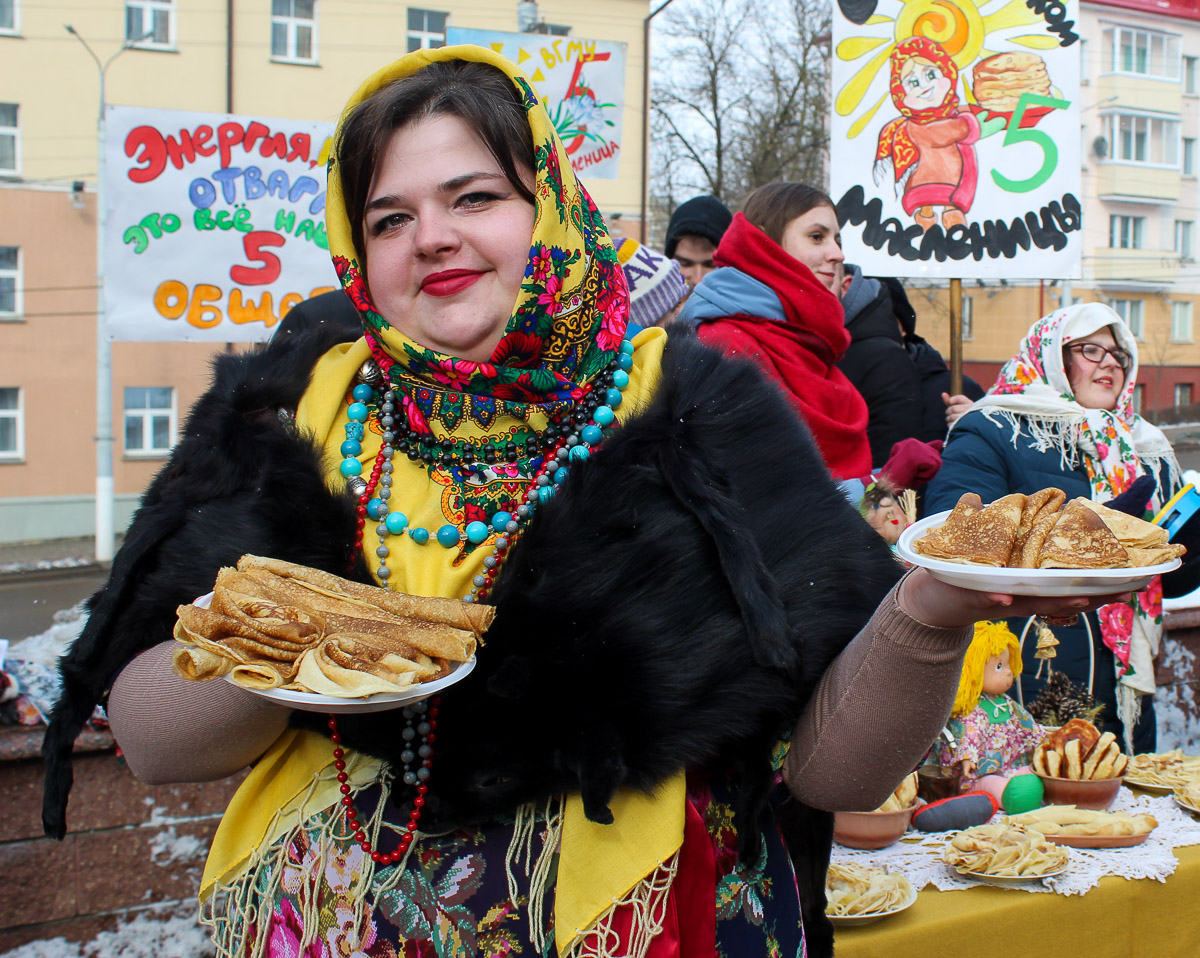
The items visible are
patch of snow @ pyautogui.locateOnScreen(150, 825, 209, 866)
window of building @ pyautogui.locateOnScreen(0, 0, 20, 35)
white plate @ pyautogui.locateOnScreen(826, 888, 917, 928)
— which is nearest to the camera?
white plate @ pyautogui.locateOnScreen(826, 888, 917, 928)

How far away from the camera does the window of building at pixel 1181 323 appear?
92.3ft

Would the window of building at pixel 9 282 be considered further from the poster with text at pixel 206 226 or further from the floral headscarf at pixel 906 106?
the floral headscarf at pixel 906 106

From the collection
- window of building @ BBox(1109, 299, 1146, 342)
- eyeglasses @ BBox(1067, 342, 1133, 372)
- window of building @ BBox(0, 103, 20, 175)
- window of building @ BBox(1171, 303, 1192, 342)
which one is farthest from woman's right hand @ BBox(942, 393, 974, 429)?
window of building @ BBox(1171, 303, 1192, 342)

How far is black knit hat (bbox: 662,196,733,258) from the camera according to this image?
3943mm

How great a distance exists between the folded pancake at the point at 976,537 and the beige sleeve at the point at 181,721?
822 mm

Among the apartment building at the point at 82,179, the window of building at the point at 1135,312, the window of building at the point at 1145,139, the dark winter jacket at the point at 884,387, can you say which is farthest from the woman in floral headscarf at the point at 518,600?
the window of building at the point at 1145,139

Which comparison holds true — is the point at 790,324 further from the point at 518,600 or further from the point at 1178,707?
the point at 1178,707

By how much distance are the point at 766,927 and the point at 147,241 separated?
4.14m

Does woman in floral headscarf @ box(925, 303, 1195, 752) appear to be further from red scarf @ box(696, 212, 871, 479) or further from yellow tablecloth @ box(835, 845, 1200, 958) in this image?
yellow tablecloth @ box(835, 845, 1200, 958)

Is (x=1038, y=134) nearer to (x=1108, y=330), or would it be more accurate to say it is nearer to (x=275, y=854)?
(x=1108, y=330)

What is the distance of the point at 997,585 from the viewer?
39.1 inches

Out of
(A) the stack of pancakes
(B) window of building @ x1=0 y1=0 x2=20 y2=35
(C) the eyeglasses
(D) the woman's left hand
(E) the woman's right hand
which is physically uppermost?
(B) window of building @ x1=0 y1=0 x2=20 y2=35

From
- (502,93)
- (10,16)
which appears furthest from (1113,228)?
(502,93)

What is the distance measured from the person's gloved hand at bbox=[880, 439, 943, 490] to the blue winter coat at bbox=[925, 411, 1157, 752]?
50 cm
